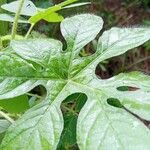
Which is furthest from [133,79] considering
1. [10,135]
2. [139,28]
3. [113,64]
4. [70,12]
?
[113,64]

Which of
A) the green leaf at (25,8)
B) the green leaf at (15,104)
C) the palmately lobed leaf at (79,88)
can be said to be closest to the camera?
the palmately lobed leaf at (79,88)

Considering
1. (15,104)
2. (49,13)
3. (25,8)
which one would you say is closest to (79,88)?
(15,104)

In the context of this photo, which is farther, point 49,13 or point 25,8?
point 25,8

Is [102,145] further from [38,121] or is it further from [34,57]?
[34,57]

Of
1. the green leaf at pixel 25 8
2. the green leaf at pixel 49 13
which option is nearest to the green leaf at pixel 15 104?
the green leaf at pixel 49 13

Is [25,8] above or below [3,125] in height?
A: above

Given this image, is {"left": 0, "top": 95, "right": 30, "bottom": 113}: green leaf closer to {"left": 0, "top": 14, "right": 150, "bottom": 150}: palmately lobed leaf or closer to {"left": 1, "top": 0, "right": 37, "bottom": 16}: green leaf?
{"left": 0, "top": 14, "right": 150, "bottom": 150}: palmately lobed leaf

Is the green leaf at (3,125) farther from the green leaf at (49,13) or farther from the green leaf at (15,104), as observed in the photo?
the green leaf at (49,13)

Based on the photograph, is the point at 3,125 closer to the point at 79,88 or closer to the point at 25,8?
the point at 79,88
